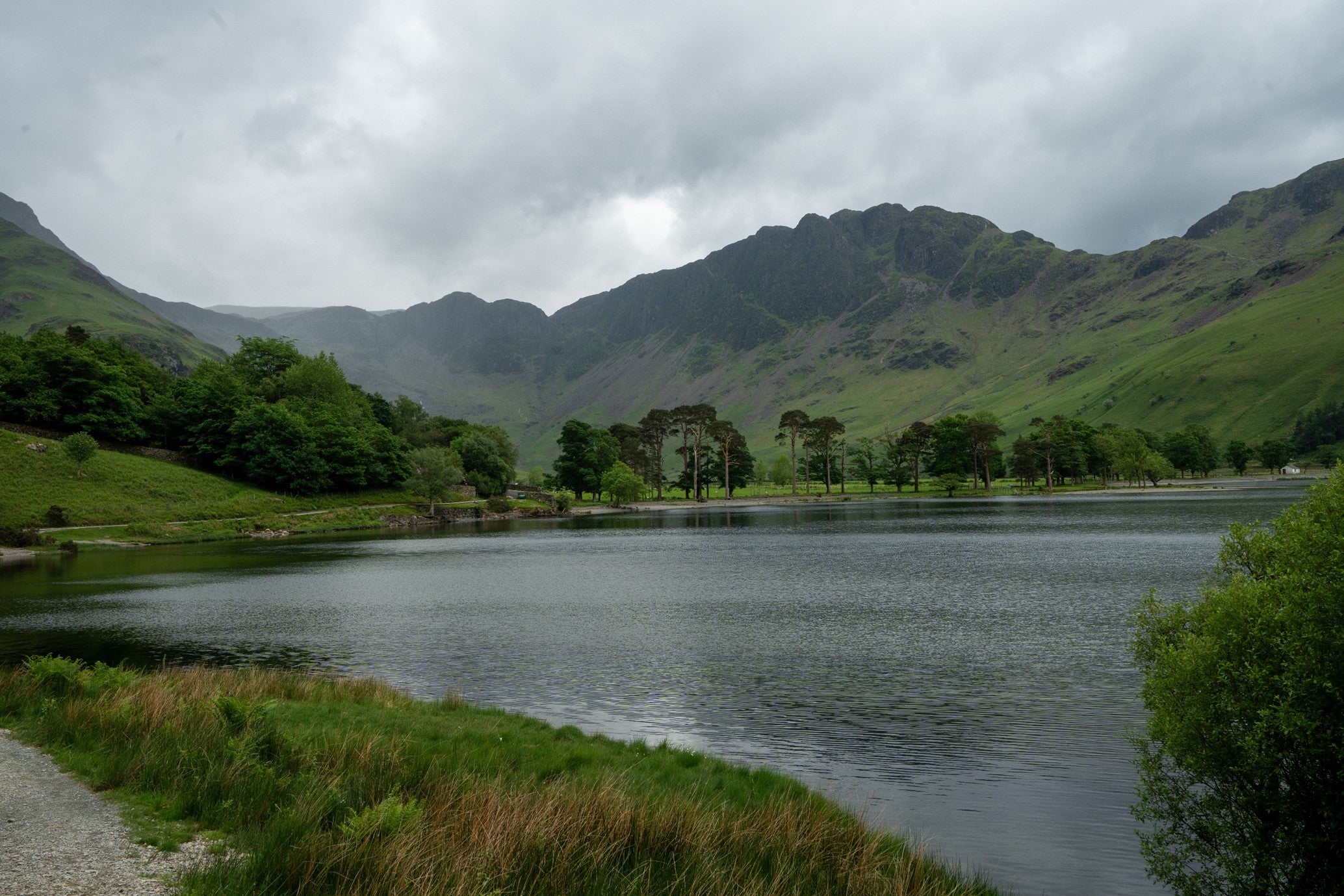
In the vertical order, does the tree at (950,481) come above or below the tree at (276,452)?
below

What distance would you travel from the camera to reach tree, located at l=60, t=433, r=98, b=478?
8119 cm

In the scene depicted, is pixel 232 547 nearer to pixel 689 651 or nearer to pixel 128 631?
pixel 128 631

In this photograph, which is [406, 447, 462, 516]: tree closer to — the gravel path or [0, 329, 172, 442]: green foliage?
[0, 329, 172, 442]: green foliage

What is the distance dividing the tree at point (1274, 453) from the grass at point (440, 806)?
237580mm

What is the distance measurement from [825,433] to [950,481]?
28.7m

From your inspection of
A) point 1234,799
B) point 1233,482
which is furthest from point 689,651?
point 1233,482

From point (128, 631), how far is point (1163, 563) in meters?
54.0

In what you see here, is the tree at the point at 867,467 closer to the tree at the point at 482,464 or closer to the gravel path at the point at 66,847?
the tree at the point at 482,464

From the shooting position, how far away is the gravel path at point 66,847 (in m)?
7.33

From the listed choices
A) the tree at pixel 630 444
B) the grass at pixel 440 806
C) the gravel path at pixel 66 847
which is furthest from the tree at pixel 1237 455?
the gravel path at pixel 66 847

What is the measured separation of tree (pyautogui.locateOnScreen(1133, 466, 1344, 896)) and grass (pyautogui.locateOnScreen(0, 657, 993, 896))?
3.10m

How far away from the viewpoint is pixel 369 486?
124812 mm

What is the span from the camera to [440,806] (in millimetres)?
10078

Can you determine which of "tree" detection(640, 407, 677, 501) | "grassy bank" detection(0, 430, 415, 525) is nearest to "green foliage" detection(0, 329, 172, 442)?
"grassy bank" detection(0, 430, 415, 525)
